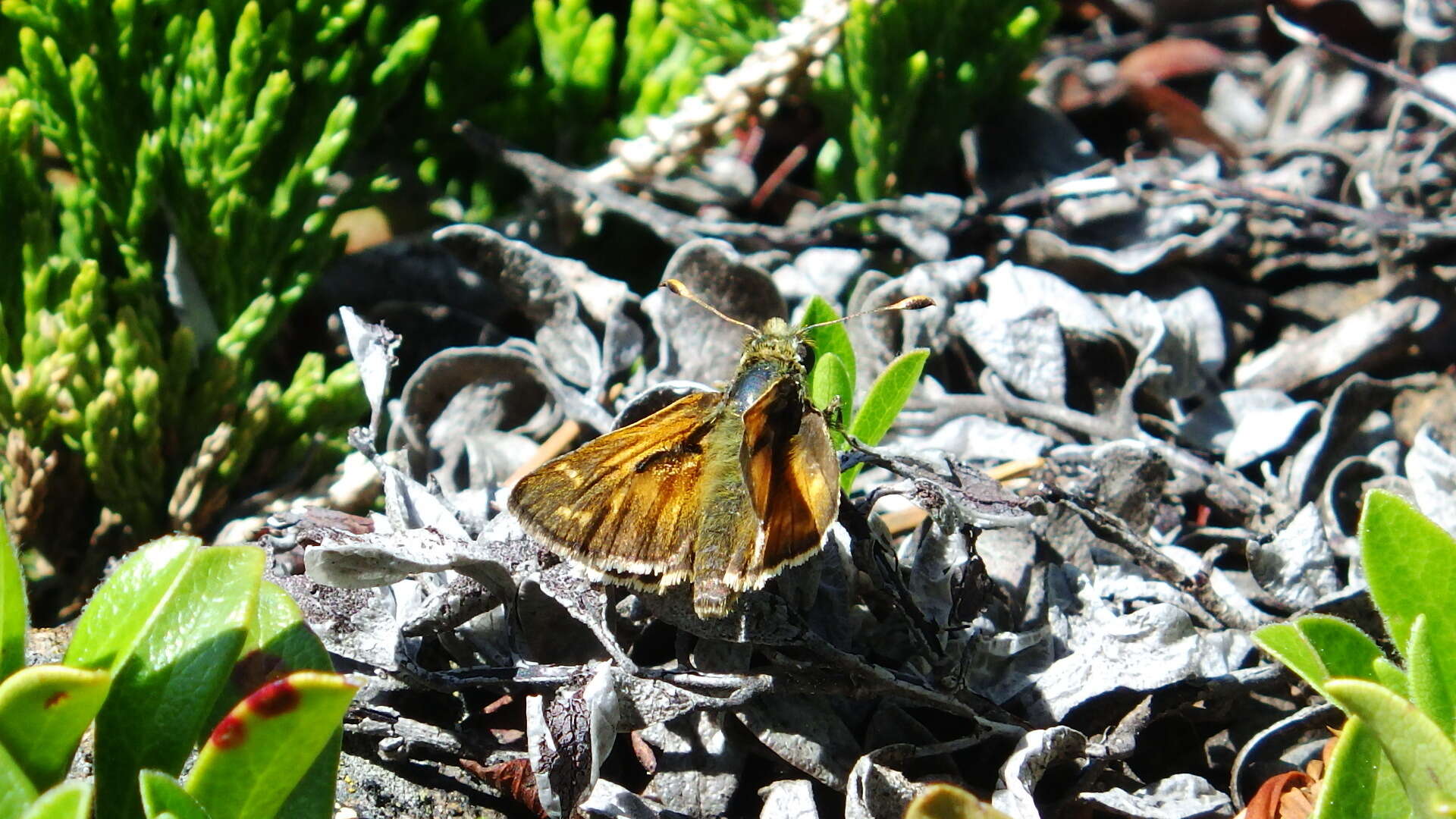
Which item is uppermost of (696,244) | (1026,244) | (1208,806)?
(696,244)

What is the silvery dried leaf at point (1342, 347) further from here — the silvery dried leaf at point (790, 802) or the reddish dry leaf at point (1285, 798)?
the silvery dried leaf at point (790, 802)

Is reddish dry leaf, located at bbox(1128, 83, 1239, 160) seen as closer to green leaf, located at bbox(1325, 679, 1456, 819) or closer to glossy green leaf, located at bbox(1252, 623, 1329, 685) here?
glossy green leaf, located at bbox(1252, 623, 1329, 685)

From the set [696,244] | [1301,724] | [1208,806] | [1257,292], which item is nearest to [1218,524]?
[1301,724]

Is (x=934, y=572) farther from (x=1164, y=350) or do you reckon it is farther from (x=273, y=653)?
(x=273, y=653)

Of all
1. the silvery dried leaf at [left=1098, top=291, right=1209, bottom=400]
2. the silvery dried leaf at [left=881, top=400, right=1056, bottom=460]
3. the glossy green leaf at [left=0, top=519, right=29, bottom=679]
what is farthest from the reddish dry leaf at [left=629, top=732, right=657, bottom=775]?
the silvery dried leaf at [left=1098, top=291, right=1209, bottom=400]

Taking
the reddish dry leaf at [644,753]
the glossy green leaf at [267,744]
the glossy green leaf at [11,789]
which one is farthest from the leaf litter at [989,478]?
the glossy green leaf at [11,789]

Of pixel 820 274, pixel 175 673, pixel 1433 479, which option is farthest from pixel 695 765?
pixel 1433 479

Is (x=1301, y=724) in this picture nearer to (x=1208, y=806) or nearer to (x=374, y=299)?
(x=1208, y=806)
